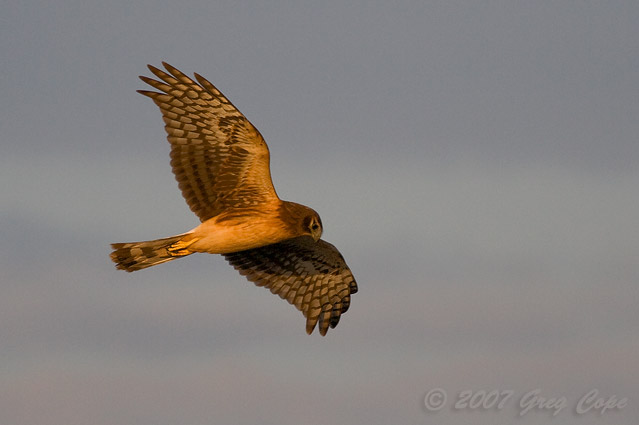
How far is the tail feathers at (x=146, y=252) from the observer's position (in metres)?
18.0

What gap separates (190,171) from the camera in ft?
59.8

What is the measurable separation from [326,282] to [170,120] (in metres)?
4.12

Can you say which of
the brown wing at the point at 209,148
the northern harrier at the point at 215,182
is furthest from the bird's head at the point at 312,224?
the brown wing at the point at 209,148

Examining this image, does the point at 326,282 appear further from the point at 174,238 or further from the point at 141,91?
the point at 141,91

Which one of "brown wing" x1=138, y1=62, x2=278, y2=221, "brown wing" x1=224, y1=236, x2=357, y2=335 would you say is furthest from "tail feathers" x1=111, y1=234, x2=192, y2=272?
"brown wing" x1=224, y1=236, x2=357, y2=335

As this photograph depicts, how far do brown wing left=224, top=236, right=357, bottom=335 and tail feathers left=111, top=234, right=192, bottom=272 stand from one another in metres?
2.24

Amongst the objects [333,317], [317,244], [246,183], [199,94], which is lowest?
[333,317]

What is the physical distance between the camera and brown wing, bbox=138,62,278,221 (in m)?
17.9

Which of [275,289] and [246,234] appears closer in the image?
[246,234]

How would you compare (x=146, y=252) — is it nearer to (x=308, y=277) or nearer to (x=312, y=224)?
(x=312, y=224)

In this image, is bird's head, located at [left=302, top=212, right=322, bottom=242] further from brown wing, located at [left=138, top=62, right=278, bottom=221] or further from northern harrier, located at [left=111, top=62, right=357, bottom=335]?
brown wing, located at [left=138, top=62, right=278, bottom=221]

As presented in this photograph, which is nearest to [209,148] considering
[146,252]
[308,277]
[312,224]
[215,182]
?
[215,182]

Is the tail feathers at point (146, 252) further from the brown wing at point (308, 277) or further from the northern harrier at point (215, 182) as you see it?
the brown wing at point (308, 277)

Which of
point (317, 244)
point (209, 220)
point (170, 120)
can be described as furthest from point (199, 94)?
point (317, 244)
